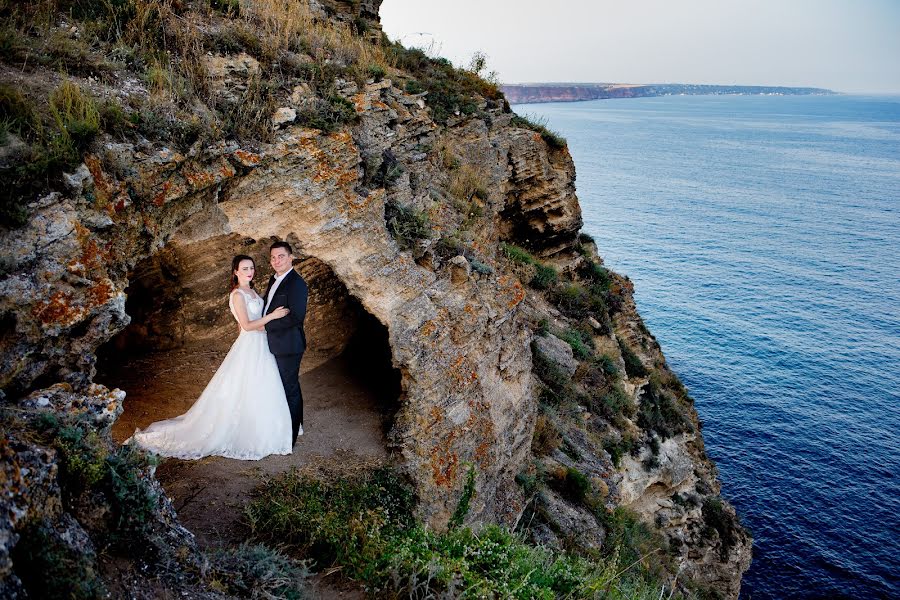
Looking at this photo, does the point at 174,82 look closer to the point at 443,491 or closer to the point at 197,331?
the point at 197,331

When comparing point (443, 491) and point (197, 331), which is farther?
point (197, 331)

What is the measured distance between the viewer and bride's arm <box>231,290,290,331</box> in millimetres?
7656

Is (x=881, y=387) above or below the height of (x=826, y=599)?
above

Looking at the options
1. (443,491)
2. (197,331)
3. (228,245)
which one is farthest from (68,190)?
(443,491)

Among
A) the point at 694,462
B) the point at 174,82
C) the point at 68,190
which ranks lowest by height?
the point at 694,462

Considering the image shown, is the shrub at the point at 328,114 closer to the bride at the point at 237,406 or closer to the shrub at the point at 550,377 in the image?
the bride at the point at 237,406

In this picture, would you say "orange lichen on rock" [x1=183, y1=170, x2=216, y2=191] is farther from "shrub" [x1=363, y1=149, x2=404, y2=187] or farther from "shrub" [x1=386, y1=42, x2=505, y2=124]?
"shrub" [x1=386, y1=42, x2=505, y2=124]

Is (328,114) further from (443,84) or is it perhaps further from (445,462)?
(443,84)

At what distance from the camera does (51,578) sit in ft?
12.0

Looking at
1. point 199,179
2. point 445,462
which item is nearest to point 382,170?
point 199,179

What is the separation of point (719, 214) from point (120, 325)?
72092 millimetres

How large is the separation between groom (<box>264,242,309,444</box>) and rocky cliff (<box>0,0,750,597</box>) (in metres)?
0.97

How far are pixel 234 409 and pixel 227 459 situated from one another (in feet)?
2.22

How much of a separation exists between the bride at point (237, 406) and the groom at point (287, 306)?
122 mm
